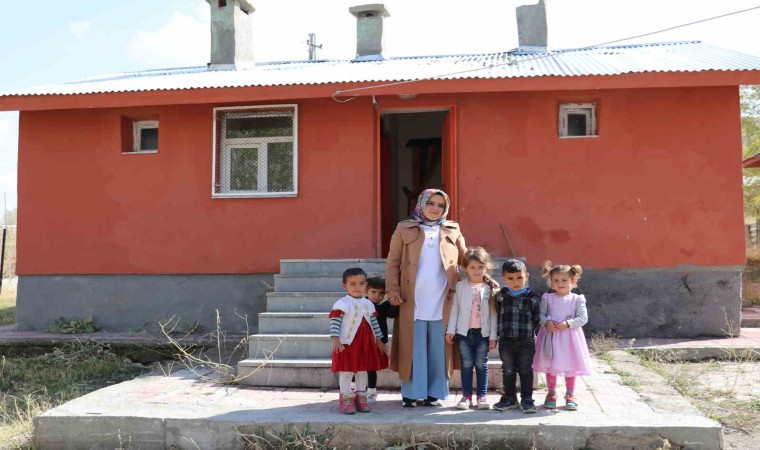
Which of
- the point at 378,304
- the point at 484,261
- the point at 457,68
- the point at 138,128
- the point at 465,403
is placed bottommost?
the point at 465,403

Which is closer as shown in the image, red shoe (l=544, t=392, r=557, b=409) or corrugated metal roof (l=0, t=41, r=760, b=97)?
red shoe (l=544, t=392, r=557, b=409)

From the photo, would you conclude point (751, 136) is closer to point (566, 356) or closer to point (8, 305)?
point (566, 356)

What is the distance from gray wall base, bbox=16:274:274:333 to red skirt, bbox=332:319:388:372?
3.54 meters

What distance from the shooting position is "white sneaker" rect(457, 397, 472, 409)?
465 cm

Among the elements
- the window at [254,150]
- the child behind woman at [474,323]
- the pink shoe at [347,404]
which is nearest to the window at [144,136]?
the window at [254,150]

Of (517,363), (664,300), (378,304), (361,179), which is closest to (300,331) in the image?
(378,304)

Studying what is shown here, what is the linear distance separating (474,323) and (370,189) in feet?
12.2

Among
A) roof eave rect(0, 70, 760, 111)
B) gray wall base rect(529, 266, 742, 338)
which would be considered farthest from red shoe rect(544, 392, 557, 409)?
roof eave rect(0, 70, 760, 111)

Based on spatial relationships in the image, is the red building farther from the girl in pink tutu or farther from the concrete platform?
the girl in pink tutu

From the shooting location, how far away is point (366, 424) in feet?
14.2

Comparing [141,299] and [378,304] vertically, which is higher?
[378,304]

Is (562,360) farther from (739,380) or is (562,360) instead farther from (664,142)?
(664,142)

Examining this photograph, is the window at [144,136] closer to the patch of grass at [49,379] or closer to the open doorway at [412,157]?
the patch of grass at [49,379]

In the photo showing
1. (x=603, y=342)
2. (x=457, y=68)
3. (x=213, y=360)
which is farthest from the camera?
(x=457, y=68)
